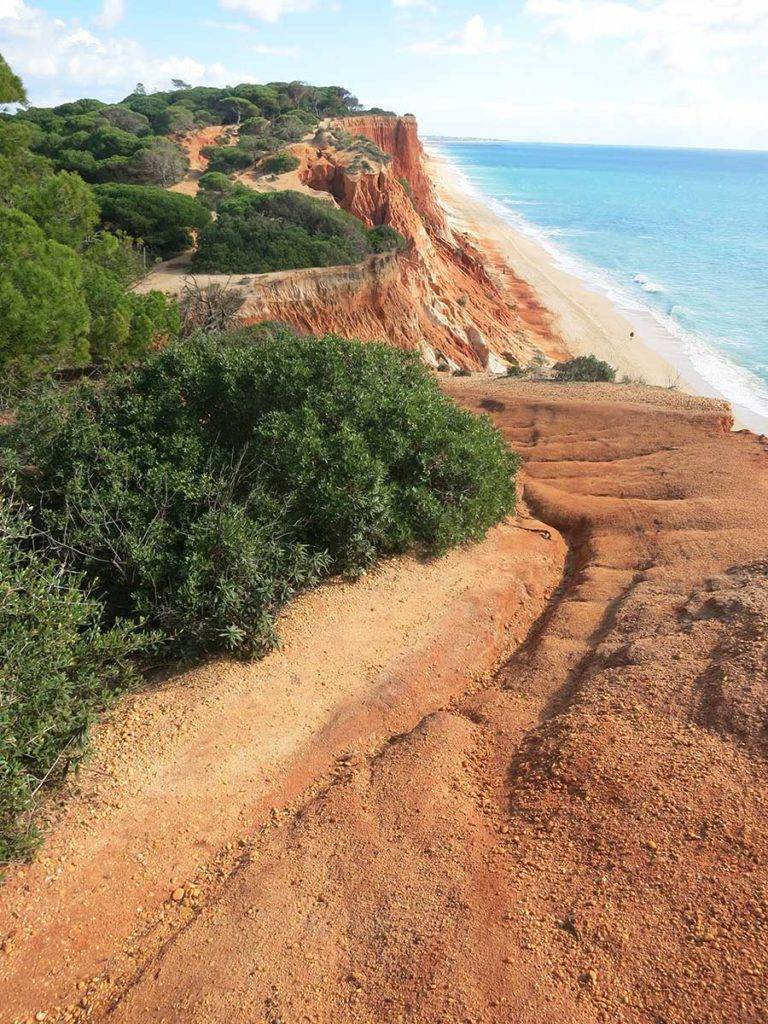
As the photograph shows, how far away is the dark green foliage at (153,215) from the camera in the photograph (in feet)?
94.6

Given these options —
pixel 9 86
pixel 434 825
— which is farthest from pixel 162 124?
pixel 434 825

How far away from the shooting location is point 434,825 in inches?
242

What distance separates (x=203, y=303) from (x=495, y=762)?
19.5 m

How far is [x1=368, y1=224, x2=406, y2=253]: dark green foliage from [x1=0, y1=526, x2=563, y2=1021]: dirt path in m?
28.0

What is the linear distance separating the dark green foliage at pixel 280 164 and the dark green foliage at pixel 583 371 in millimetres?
25446

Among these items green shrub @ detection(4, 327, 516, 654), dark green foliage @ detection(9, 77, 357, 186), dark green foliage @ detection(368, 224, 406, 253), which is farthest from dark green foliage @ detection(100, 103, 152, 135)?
green shrub @ detection(4, 327, 516, 654)

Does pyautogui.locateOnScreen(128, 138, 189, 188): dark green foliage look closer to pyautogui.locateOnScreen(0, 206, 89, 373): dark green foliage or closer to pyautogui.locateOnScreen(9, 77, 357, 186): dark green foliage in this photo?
pyautogui.locateOnScreen(9, 77, 357, 186): dark green foliage

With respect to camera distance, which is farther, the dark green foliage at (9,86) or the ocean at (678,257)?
the ocean at (678,257)

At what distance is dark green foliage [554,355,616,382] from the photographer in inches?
919

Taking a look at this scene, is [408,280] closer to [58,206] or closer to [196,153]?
[58,206]

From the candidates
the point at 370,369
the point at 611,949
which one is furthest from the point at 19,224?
the point at 611,949

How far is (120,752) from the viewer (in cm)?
691

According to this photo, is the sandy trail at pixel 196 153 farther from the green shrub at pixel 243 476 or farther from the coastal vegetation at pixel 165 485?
the green shrub at pixel 243 476

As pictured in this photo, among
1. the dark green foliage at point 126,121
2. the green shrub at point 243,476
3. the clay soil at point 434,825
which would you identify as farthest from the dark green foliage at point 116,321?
the dark green foliage at point 126,121
